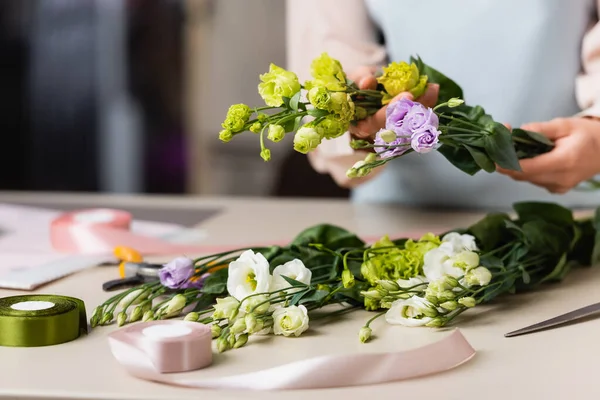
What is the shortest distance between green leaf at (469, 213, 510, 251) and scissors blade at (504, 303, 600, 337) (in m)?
0.11

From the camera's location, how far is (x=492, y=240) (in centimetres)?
78

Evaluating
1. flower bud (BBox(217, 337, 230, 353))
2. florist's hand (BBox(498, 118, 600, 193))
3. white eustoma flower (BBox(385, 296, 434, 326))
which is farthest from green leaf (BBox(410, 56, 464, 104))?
flower bud (BBox(217, 337, 230, 353))

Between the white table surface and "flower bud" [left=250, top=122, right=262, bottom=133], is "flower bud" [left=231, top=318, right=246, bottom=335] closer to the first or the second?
the white table surface

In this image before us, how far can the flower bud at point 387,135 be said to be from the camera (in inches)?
23.3

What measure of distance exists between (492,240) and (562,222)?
0.12m

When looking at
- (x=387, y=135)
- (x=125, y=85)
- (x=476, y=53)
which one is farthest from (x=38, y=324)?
(x=125, y=85)

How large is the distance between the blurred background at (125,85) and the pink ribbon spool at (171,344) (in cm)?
270

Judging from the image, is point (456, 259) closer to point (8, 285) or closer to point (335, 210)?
point (8, 285)

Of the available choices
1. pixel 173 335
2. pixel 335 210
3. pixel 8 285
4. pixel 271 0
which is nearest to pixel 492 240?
pixel 173 335

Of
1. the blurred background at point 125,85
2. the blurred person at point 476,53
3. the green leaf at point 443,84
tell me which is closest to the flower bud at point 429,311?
the green leaf at point 443,84

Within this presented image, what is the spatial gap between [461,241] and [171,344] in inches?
11.4

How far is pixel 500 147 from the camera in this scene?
2.27 feet

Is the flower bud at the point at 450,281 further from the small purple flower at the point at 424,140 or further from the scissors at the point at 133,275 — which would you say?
the scissors at the point at 133,275

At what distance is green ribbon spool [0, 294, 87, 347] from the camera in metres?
0.60
